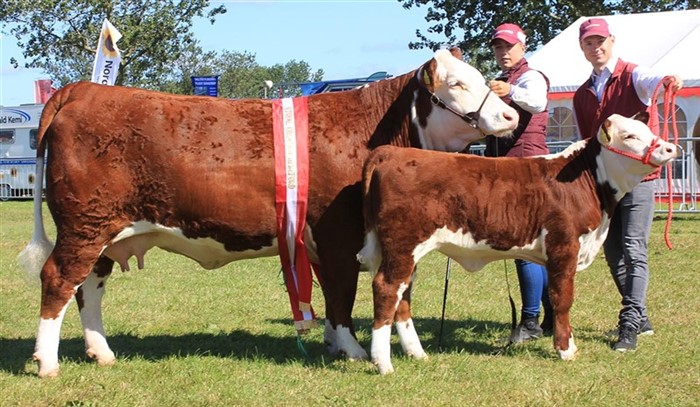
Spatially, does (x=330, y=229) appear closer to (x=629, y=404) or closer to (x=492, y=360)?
(x=492, y=360)

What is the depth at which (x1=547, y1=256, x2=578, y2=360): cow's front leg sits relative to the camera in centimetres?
554

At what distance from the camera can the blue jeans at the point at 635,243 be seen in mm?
6109

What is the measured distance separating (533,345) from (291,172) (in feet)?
6.90

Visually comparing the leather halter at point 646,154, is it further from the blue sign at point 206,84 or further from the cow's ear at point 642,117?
the blue sign at point 206,84

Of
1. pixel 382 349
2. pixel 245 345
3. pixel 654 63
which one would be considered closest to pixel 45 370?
pixel 245 345

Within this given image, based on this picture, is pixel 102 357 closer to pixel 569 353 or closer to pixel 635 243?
pixel 569 353

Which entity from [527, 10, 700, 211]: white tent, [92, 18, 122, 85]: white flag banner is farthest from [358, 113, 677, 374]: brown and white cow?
[527, 10, 700, 211]: white tent

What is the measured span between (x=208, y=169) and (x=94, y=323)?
1.39 m

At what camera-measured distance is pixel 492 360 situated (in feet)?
19.1

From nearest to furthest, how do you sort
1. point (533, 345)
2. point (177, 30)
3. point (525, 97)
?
point (525, 97)
point (533, 345)
point (177, 30)

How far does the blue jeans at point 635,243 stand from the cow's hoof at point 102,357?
134 inches

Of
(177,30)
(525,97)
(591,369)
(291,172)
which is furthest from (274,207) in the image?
(177,30)

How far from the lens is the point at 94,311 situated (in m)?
6.12

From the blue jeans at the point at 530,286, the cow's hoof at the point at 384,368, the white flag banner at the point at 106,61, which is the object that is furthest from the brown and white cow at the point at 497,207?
the white flag banner at the point at 106,61
